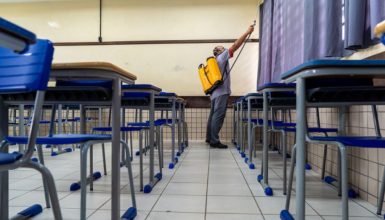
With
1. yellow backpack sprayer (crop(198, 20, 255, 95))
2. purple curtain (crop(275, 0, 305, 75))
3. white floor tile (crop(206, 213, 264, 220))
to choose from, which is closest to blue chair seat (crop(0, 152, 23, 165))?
white floor tile (crop(206, 213, 264, 220))

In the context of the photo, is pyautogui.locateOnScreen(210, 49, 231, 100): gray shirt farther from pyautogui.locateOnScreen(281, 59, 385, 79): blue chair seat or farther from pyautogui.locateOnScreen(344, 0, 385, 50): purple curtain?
pyautogui.locateOnScreen(281, 59, 385, 79): blue chair seat

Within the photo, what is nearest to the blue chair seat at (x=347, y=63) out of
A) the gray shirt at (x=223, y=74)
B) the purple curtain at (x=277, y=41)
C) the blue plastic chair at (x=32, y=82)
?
the blue plastic chair at (x=32, y=82)

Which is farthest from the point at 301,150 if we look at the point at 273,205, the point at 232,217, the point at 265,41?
the point at 265,41

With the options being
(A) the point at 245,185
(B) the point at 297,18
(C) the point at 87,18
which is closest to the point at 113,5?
(C) the point at 87,18

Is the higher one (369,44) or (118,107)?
(369,44)

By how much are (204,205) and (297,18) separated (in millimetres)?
A: 2023

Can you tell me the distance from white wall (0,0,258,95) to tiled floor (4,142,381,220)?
108 inches

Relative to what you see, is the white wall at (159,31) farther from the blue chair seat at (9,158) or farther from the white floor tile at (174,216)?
the blue chair seat at (9,158)

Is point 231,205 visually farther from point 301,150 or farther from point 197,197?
point 301,150

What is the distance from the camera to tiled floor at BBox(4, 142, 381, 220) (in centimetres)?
163

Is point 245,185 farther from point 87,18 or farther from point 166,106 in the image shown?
point 87,18

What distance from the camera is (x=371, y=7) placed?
157 cm

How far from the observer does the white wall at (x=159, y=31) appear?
5.35 meters

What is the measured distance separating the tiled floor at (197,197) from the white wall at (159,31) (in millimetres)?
2735
